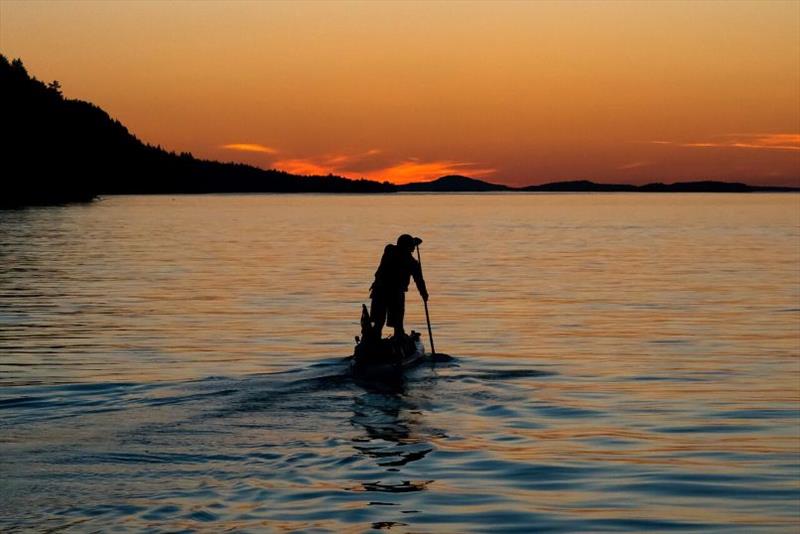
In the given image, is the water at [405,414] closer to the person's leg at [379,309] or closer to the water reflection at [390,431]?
the water reflection at [390,431]

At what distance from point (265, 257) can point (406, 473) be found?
49277 millimetres

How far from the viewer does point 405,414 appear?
17219 millimetres

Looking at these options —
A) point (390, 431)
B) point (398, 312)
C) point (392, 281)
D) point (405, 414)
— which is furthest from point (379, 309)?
point (390, 431)

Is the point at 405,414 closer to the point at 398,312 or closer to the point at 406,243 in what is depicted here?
the point at 398,312

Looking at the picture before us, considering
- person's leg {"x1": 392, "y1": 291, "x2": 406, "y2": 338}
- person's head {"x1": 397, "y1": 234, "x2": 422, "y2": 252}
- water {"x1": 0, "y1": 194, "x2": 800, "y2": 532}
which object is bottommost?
water {"x1": 0, "y1": 194, "x2": 800, "y2": 532}

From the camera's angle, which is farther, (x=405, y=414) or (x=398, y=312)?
(x=398, y=312)

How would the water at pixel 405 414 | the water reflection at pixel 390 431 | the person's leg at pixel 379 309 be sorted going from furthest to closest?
1. the person's leg at pixel 379 309
2. the water reflection at pixel 390 431
3. the water at pixel 405 414

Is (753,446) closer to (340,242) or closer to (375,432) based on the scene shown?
(375,432)

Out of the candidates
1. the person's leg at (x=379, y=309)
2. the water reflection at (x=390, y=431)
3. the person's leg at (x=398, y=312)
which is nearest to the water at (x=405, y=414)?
the water reflection at (x=390, y=431)

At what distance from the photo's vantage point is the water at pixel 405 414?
11.9 metres

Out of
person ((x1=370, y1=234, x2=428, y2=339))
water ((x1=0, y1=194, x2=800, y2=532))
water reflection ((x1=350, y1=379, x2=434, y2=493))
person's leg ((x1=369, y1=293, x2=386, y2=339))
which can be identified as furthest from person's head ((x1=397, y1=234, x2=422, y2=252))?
water reflection ((x1=350, y1=379, x2=434, y2=493))

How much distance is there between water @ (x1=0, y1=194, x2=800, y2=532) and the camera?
11.9 meters

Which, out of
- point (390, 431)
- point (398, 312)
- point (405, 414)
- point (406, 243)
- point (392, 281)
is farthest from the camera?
point (398, 312)

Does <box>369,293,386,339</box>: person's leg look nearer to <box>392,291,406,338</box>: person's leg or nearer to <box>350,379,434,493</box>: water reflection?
<box>392,291,406,338</box>: person's leg
